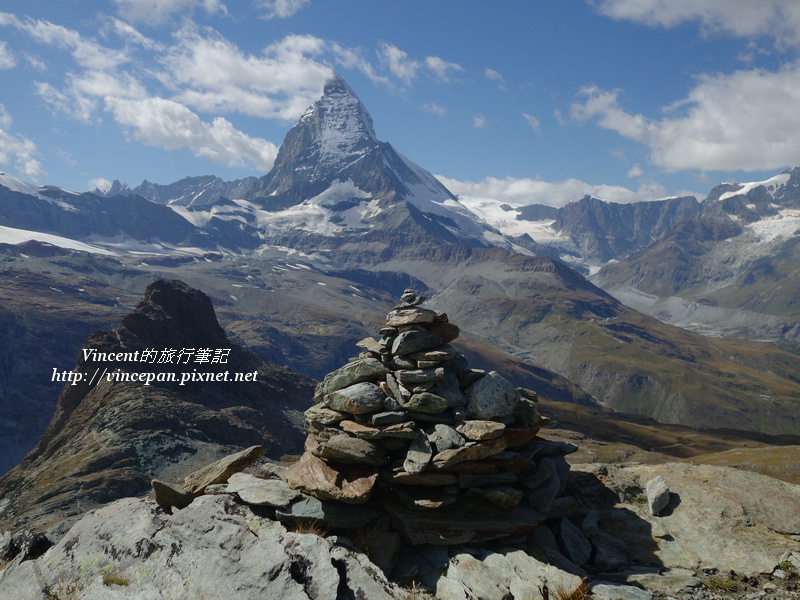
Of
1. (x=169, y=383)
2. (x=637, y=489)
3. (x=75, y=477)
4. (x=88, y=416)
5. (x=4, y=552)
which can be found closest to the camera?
(x=4, y=552)

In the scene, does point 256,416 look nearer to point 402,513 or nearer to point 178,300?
point 178,300

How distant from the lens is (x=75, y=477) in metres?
82.2

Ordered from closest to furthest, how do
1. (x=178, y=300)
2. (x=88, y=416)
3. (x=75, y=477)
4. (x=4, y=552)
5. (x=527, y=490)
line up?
(x=4, y=552)
(x=527, y=490)
(x=75, y=477)
(x=88, y=416)
(x=178, y=300)

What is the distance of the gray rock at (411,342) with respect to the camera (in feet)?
74.4

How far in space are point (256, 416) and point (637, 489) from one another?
114163mm

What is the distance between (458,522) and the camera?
19.3 metres

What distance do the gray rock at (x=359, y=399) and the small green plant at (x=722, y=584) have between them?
41.0 feet

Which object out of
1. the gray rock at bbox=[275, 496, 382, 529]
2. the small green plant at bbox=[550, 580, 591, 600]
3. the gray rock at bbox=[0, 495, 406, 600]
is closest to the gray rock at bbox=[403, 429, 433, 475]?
the gray rock at bbox=[275, 496, 382, 529]

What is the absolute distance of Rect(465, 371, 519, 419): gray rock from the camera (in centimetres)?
2139

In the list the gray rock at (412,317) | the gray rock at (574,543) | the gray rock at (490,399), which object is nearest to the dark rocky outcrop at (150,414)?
the gray rock at (412,317)

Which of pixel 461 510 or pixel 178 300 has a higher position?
pixel 461 510

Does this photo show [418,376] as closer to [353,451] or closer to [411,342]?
[411,342]

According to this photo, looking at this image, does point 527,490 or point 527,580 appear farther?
point 527,490

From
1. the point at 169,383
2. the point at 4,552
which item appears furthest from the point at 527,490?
the point at 169,383
